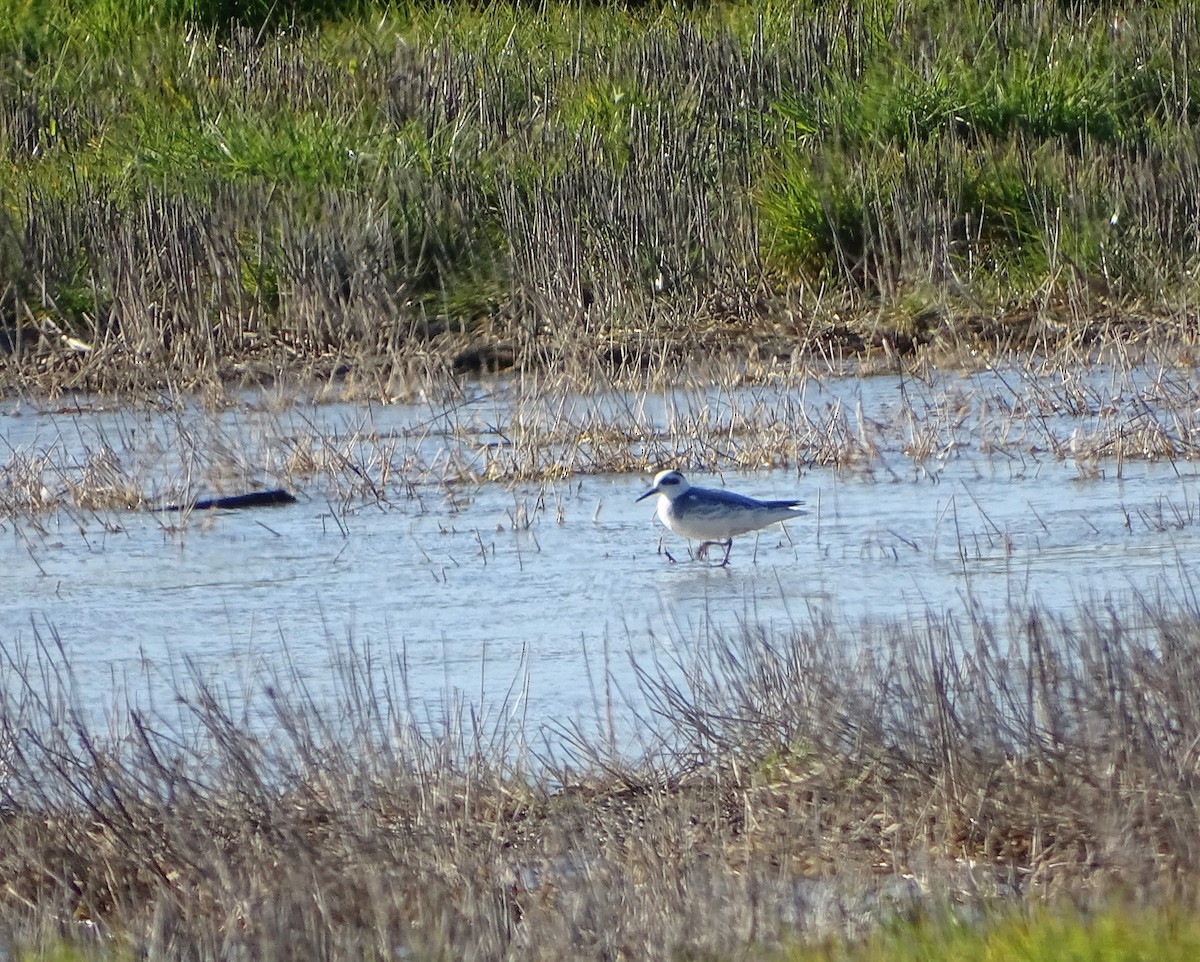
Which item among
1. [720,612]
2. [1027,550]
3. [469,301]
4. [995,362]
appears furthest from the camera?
[469,301]

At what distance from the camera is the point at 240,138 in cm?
1647

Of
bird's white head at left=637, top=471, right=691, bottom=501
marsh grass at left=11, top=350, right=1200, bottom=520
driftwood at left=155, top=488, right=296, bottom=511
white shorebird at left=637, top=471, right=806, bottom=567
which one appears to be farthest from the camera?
marsh grass at left=11, top=350, right=1200, bottom=520

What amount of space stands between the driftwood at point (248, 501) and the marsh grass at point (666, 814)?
3827mm

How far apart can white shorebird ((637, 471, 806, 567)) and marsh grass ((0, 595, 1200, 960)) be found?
2.40m

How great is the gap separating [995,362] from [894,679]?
290 inches

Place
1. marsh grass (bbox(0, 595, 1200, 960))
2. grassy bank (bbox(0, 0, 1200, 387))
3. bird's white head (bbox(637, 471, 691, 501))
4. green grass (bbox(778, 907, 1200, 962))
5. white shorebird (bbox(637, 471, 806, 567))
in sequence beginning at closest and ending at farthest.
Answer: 1. green grass (bbox(778, 907, 1200, 962))
2. marsh grass (bbox(0, 595, 1200, 960))
3. white shorebird (bbox(637, 471, 806, 567))
4. bird's white head (bbox(637, 471, 691, 501))
5. grassy bank (bbox(0, 0, 1200, 387))

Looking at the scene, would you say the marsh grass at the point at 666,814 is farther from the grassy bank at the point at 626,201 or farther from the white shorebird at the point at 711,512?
the grassy bank at the point at 626,201

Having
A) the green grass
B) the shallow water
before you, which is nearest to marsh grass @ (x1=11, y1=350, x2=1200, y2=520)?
the shallow water

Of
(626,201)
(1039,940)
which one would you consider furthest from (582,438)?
(1039,940)

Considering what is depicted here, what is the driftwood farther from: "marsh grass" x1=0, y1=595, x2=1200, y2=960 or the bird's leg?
"marsh grass" x1=0, y1=595, x2=1200, y2=960

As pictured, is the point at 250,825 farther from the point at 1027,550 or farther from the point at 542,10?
the point at 542,10

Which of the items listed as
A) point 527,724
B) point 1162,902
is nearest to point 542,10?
point 527,724

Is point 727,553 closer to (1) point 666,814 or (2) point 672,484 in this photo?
(2) point 672,484

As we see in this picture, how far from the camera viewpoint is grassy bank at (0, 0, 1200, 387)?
13.5 m
